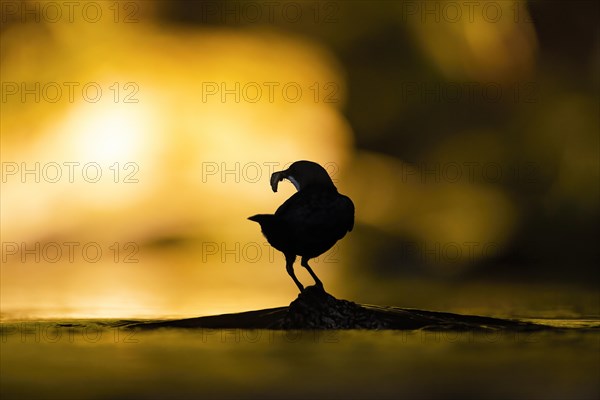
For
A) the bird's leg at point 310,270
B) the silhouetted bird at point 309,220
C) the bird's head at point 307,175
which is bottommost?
the bird's leg at point 310,270

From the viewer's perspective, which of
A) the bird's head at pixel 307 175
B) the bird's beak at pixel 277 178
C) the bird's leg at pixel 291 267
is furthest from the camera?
the bird's beak at pixel 277 178

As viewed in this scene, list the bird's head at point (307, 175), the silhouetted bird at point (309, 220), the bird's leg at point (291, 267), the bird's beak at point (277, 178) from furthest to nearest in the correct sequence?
the bird's beak at point (277, 178) < the bird's head at point (307, 175) < the bird's leg at point (291, 267) < the silhouetted bird at point (309, 220)

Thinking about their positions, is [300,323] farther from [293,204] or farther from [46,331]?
[46,331]

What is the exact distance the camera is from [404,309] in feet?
44.3

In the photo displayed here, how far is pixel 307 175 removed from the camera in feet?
43.6

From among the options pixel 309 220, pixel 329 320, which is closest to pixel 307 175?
pixel 309 220

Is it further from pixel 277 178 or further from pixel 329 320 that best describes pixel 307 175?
pixel 329 320

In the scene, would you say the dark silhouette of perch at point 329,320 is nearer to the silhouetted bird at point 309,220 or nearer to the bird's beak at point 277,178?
the silhouetted bird at point 309,220

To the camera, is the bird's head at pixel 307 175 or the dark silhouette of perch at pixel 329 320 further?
the bird's head at pixel 307 175

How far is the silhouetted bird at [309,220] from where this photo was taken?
12.7 m

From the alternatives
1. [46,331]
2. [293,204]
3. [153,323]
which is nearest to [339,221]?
[293,204]

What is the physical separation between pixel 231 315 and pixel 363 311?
1551 mm

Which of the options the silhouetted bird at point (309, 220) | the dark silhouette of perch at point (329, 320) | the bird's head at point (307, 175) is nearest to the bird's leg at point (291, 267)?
the silhouetted bird at point (309, 220)

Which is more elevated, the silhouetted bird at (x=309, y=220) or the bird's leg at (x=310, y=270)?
the silhouetted bird at (x=309, y=220)
